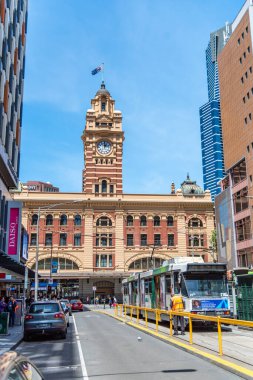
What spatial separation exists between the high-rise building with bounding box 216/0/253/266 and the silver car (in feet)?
118

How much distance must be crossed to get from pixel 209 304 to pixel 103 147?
55.1m

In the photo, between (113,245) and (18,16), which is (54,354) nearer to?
(18,16)

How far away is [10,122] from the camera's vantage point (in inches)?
1378

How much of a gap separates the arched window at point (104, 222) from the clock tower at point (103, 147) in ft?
12.6

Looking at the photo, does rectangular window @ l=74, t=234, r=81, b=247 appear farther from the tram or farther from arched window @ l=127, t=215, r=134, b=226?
the tram

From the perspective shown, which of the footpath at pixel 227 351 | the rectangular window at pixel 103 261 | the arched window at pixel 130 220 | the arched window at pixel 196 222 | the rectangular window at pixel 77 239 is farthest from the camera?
the arched window at pixel 196 222

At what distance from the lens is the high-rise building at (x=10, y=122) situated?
99.9 ft

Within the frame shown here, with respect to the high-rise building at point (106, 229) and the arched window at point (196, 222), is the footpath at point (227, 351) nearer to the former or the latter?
the high-rise building at point (106, 229)

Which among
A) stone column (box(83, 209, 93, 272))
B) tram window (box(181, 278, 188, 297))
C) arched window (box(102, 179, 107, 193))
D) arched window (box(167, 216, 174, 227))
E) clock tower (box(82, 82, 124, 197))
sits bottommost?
tram window (box(181, 278, 188, 297))

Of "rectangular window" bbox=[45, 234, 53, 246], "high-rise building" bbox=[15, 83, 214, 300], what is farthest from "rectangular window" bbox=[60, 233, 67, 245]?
"rectangular window" bbox=[45, 234, 53, 246]

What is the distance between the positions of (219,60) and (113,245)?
32.6 m

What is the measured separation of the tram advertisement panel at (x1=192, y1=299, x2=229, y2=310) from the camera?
19266mm

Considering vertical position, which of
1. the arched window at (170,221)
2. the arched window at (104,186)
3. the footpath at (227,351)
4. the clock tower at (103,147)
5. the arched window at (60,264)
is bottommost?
the footpath at (227,351)

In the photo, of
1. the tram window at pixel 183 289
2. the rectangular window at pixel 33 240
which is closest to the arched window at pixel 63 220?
the rectangular window at pixel 33 240
